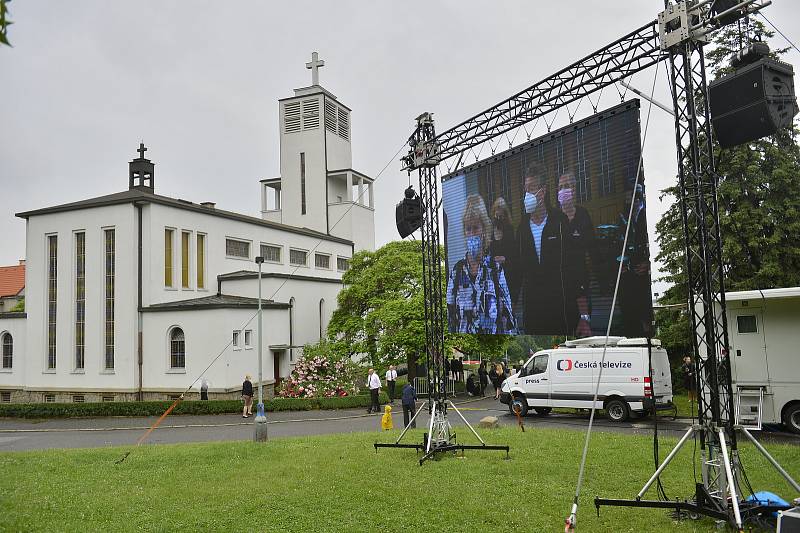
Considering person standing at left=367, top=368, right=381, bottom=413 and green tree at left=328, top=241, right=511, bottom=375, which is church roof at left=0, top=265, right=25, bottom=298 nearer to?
green tree at left=328, top=241, right=511, bottom=375

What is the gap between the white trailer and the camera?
1449 cm

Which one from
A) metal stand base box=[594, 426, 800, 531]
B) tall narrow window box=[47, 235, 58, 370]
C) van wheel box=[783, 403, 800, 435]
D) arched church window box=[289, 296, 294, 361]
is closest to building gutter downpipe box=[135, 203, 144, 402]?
tall narrow window box=[47, 235, 58, 370]

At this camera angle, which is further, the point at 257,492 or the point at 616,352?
the point at 616,352

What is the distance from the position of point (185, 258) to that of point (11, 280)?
36.7 meters

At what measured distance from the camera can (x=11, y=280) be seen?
57781mm

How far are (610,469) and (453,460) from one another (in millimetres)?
2847

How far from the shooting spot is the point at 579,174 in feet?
34.7

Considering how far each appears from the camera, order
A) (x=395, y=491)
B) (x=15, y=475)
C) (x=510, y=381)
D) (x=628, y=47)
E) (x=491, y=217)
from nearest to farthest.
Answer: (x=395, y=491), (x=628, y=47), (x=15, y=475), (x=491, y=217), (x=510, y=381)

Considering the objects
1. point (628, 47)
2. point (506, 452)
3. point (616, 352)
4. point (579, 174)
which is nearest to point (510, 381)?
point (616, 352)

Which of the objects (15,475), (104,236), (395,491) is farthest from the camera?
(104,236)

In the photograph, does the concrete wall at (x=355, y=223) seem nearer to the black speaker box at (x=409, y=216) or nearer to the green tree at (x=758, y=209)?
the green tree at (x=758, y=209)

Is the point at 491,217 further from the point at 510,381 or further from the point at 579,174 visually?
the point at 510,381

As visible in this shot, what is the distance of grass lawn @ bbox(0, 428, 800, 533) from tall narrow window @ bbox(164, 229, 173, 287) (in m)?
17.0

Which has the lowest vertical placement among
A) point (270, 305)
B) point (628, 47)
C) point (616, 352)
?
point (616, 352)
